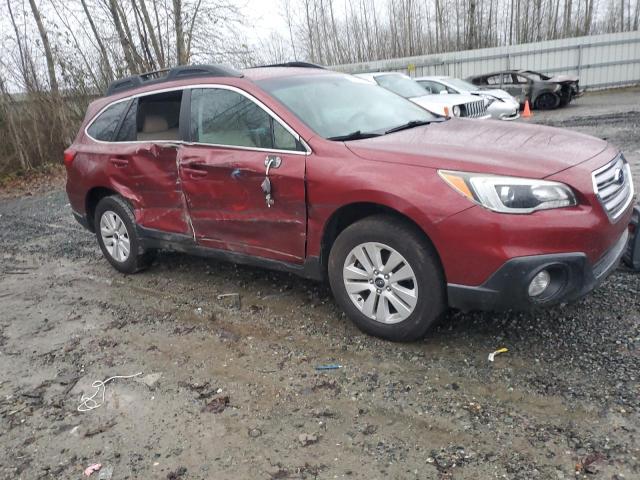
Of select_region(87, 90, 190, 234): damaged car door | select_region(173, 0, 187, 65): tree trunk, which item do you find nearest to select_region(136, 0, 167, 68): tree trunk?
select_region(173, 0, 187, 65): tree trunk

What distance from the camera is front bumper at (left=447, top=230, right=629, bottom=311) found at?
2857 millimetres

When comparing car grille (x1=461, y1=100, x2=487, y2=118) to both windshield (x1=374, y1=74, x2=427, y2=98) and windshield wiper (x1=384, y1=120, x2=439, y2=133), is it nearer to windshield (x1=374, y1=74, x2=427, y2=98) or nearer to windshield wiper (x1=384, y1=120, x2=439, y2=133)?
windshield (x1=374, y1=74, x2=427, y2=98)

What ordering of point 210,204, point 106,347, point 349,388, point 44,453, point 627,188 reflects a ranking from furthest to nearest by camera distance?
1. point 210,204
2. point 106,347
3. point 627,188
4. point 349,388
5. point 44,453

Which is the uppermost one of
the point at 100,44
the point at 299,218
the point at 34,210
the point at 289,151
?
the point at 100,44

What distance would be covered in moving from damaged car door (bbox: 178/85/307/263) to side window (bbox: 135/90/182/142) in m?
0.25

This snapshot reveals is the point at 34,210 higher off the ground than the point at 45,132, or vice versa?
the point at 45,132

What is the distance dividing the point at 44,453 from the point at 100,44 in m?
14.7

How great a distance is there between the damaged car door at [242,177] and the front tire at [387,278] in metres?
0.40

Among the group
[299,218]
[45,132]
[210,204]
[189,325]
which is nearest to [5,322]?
[189,325]

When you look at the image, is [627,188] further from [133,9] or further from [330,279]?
[133,9]

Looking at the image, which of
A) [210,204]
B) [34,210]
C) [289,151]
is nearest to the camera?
[289,151]

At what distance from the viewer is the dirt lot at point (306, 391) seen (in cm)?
250

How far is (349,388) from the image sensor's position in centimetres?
307

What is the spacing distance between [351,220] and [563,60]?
22.5 m
